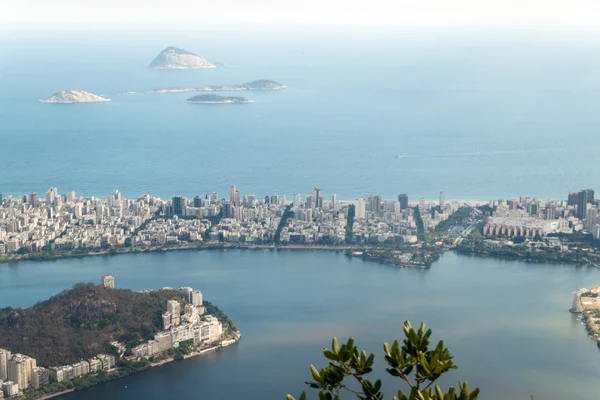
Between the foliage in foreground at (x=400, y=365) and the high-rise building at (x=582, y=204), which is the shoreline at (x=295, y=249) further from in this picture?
the foliage in foreground at (x=400, y=365)

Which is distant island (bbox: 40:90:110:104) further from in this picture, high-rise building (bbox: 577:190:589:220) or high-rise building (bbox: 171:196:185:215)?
high-rise building (bbox: 577:190:589:220)

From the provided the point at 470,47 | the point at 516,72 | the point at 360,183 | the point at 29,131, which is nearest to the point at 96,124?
the point at 29,131

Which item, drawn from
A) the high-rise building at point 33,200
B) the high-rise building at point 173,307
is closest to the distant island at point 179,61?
the high-rise building at point 33,200

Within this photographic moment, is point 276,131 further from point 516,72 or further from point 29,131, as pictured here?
point 516,72

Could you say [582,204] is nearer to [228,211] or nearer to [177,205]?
[228,211]

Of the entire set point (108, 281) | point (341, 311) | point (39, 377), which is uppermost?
point (108, 281)

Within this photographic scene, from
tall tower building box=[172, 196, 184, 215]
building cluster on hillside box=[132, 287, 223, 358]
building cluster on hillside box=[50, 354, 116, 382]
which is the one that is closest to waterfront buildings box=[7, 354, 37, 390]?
building cluster on hillside box=[50, 354, 116, 382]

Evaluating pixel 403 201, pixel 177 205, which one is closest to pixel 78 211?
pixel 177 205
